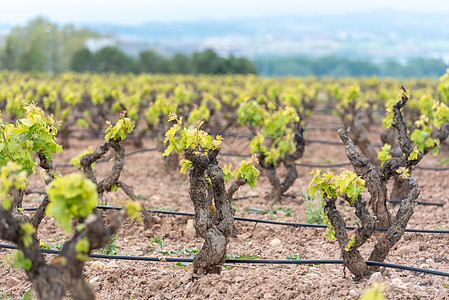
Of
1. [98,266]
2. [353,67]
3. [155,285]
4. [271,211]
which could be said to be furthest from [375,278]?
[353,67]

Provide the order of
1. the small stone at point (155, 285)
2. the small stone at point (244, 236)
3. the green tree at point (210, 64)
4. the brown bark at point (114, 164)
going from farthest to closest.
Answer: the green tree at point (210, 64), the small stone at point (244, 236), the brown bark at point (114, 164), the small stone at point (155, 285)

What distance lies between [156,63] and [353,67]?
1731 centimetres

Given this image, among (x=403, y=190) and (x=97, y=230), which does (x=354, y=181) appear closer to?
(x=97, y=230)

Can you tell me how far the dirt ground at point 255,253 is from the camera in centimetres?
386

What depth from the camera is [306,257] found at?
15.8 feet

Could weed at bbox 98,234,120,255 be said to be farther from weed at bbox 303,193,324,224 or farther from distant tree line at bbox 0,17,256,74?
distant tree line at bbox 0,17,256,74

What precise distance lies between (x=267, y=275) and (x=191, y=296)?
2.24 ft

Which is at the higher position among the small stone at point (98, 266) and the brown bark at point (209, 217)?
the brown bark at point (209, 217)

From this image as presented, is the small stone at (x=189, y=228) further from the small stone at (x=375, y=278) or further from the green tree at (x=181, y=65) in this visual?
the green tree at (x=181, y=65)

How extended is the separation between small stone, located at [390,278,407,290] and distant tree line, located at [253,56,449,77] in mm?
15319

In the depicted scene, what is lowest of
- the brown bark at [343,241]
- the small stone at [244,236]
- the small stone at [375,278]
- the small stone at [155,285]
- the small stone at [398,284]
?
the small stone at [244,236]

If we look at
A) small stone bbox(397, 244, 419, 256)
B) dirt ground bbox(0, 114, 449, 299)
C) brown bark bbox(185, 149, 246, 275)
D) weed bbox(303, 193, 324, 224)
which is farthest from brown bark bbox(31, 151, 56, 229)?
small stone bbox(397, 244, 419, 256)

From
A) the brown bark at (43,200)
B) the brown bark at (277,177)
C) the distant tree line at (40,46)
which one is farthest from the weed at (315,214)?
the distant tree line at (40,46)

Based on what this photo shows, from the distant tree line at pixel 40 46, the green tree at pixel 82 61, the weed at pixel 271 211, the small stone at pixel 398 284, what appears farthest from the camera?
the green tree at pixel 82 61
